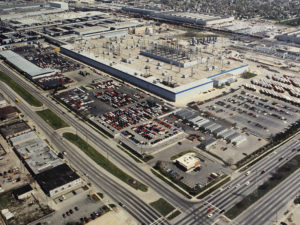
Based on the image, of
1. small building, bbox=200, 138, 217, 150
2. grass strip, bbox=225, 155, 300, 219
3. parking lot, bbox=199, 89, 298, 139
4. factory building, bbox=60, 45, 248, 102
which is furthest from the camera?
factory building, bbox=60, 45, 248, 102

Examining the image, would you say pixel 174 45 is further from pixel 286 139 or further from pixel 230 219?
pixel 230 219

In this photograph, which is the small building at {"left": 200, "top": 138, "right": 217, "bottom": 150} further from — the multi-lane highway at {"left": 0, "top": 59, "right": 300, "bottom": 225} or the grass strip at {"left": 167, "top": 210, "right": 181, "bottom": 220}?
the grass strip at {"left": 167, "top": 210, "right": 181, "bottom": 220}

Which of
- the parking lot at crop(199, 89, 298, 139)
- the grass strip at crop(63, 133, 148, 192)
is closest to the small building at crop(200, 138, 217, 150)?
the parking lot at crop(199, 89, 298, 139)

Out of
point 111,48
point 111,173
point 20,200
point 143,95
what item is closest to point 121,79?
point 143,95

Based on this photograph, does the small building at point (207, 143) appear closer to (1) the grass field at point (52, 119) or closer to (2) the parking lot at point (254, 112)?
(2) the parking lot at point (254, 112)

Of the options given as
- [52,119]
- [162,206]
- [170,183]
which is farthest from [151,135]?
[52,119]

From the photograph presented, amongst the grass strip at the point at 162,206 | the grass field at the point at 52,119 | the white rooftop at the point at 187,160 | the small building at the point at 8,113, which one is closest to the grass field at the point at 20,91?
the grass field at the point at 52,119
